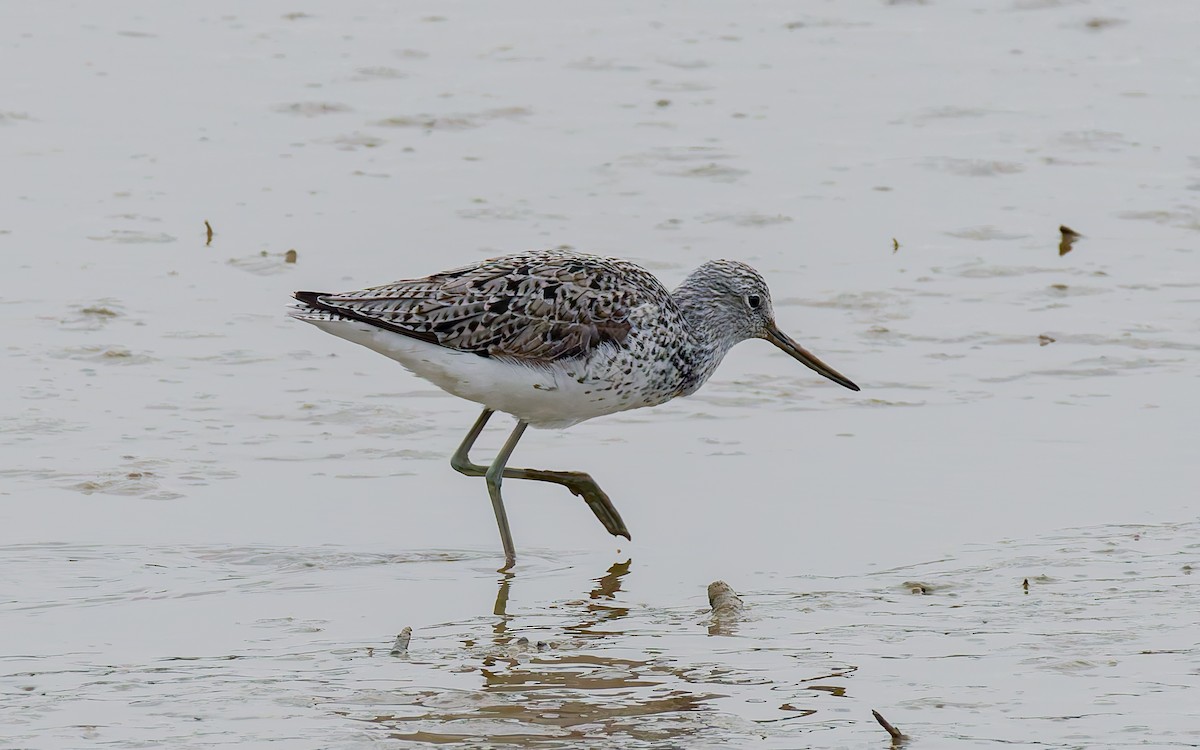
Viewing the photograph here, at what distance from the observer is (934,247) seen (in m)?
11.5

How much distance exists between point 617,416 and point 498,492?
5.01ft

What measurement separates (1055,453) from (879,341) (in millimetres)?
1907

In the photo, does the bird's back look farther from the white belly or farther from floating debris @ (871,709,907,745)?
floating debris @ (871,709,907,745)

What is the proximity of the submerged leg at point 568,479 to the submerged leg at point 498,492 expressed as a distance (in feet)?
0.17

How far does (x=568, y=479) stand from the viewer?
7660 mm

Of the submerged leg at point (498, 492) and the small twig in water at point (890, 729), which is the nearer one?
the small twig in water at point (890, 729)

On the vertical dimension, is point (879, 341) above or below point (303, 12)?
below

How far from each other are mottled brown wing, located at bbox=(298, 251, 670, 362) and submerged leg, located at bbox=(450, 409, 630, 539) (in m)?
0.53

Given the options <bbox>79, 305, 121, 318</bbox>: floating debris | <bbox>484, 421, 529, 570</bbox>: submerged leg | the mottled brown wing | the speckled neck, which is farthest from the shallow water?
the mottled brown wing

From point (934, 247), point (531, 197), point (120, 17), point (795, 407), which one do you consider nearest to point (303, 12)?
point (120, 17)

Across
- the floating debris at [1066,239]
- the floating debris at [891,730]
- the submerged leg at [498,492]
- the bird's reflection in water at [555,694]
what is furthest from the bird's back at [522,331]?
the floating debris at [1066,239]

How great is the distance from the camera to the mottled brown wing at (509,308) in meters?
7.39

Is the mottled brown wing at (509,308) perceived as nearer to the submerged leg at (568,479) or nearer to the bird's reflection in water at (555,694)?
the submerged leg at (568,479)

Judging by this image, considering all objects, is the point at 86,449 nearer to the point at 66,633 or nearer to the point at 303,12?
the point at 66,633
